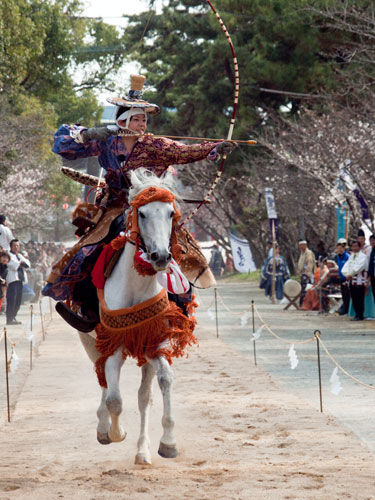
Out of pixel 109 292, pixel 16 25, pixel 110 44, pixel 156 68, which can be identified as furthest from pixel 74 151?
pixel 110 44

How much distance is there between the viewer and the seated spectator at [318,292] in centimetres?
2467

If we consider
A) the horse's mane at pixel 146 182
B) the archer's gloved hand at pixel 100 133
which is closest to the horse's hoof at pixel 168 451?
the horse's mane at pixel 146 182

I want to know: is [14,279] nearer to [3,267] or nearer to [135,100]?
[3,267]

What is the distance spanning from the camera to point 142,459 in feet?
24.0

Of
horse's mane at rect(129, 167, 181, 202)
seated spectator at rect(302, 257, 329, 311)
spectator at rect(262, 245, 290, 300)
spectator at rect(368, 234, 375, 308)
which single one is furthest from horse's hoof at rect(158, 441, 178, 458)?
spectator at rect(262, 245, 290, 300)

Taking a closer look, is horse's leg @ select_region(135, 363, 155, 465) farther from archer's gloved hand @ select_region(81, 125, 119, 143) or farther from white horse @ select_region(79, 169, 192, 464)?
archer's gloved hand @ select_region(81, 125, 119, 143)

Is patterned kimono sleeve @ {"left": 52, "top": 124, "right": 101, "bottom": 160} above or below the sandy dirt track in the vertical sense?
above

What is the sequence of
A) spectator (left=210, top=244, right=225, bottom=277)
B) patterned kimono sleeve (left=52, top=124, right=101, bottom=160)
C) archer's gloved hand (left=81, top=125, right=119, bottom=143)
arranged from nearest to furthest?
1. archer's gloved hand (left=81, top=125, right=119, bottom=143)
2. patterned kimono sleeve (left=52, top=124, right=101, bottom=160)
3. spectator (left=210, top=244, right=225, bottom=277)

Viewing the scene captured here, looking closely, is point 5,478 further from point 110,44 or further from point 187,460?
point 110,44

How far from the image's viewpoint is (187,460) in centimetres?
743

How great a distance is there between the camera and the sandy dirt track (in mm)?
6410

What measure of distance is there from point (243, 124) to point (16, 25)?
9.20 metres

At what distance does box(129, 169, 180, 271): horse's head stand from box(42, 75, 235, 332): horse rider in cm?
76

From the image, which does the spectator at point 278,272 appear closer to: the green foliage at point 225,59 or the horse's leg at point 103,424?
the green foliage at point 225,59
